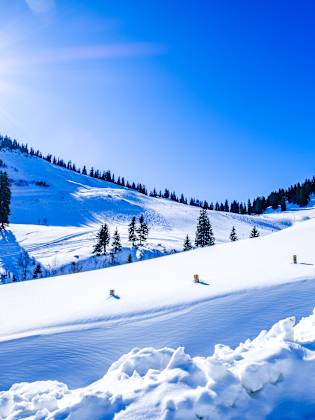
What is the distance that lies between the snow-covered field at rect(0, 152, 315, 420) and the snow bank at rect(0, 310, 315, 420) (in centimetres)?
1

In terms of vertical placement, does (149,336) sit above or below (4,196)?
below

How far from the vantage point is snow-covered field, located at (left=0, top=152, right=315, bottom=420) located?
4.21m

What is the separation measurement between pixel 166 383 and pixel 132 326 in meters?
5.32

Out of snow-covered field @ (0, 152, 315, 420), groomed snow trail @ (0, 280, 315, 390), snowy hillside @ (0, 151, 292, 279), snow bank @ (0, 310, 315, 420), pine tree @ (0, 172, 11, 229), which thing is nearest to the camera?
snow bank @ (0, 310, 315, 420)

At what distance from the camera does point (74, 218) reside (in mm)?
115000

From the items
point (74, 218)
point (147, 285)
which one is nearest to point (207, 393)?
point (147, 285)

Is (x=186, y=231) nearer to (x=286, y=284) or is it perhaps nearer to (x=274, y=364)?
(x=286, y=284)

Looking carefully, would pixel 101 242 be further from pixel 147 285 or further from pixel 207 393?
pixel 207 393

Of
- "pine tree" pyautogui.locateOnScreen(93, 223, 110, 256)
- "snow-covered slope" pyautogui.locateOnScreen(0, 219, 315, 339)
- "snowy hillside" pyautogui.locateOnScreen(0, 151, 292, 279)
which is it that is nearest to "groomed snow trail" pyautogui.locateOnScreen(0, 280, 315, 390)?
"snow-covered slope" pyautogui.locateOnScreen(0, 219, 315, 339)

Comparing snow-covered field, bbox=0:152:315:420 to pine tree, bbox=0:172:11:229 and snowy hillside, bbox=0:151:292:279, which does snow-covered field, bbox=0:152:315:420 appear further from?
pine tree, bbox=0:172:11:229

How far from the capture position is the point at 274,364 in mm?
4441

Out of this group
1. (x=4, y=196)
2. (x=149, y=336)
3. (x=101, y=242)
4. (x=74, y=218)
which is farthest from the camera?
(x=74, y=218)

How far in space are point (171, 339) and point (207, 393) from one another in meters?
4.93

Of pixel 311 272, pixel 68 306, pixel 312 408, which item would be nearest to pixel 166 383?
pixel 312 408
